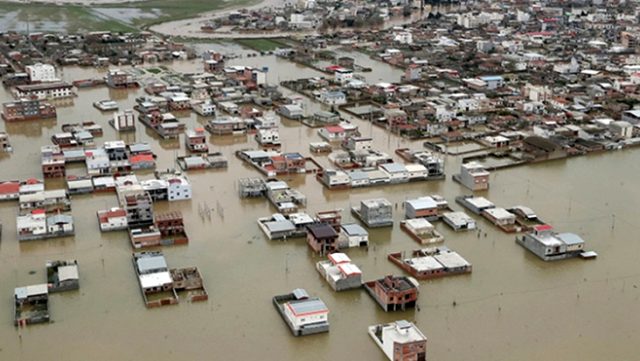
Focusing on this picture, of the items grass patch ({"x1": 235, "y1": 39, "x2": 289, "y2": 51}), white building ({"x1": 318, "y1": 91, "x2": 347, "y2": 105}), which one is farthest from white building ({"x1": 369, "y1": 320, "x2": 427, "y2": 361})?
grass patch ({"x1": 235, "y1": 39, "x2": 289, "y2": 51})

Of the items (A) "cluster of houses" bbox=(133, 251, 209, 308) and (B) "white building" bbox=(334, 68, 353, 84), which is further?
(B) "white building" bbox=(334, 68, 353, 84)

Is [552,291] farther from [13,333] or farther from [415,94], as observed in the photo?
[415,94]

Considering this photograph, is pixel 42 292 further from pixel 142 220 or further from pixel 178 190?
pixel 178 190

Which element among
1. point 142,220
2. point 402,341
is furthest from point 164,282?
point 402,341

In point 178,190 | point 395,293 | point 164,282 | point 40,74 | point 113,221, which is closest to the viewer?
point 395,293

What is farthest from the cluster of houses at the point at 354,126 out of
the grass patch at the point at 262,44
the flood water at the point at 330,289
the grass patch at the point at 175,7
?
the grass patch at the point at 175,7

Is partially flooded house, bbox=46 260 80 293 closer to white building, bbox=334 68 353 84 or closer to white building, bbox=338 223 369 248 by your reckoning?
white building, bbox=338 223 369 248
